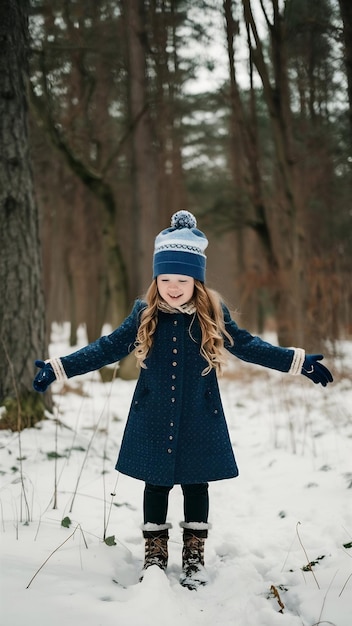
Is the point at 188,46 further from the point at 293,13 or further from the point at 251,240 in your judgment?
the point at 251,240

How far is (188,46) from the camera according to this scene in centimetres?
1058

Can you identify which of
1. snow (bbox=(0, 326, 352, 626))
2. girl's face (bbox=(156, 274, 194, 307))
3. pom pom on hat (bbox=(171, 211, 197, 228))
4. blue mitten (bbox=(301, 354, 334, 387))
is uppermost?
pom pom on hat (bbox=(171, 211, 197, 228))

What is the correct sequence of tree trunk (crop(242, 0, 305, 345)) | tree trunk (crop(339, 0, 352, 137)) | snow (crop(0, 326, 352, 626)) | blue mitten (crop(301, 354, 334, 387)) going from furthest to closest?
tree trunk (crop(242, 0, 305, 345))
tree trunk (crop(339, 0, 352, 137))
blue mitten (crop(301, 354, 334, 387))
snow (crop(0, 326, 352, 626))

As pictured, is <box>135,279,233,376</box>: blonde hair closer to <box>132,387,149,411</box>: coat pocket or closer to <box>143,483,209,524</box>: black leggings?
<box>132,387,149,411</box>: coat pocket

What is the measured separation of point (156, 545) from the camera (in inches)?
103

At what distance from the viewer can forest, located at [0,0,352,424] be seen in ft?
14.9

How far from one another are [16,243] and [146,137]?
18.7 feet

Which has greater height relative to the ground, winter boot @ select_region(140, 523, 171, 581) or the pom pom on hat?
the pom pom on hat

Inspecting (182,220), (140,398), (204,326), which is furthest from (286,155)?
(140,398)

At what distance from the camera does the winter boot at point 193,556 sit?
253 cm

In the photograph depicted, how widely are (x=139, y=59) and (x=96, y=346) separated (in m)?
7.98

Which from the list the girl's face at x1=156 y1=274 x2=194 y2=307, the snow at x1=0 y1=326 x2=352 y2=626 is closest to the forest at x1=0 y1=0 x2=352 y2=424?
the girl's face at x1=156 y1=274 x2=194 y2=307

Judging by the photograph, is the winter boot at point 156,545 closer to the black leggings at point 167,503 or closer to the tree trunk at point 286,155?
the black leggings at point 167,503

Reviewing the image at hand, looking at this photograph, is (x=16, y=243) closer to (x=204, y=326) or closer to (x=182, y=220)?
(x=182, y=220)
